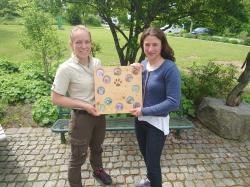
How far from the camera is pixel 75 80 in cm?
313

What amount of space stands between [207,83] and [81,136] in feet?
15.5

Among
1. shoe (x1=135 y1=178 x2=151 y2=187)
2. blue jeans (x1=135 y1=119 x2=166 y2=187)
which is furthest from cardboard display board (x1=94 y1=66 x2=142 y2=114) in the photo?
shoe (x1=135 y1=178 x2=151 y2=187)

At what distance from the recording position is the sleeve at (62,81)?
3.07m

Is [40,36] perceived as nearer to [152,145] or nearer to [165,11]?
[165,11]

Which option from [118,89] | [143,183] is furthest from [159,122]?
[143,183]

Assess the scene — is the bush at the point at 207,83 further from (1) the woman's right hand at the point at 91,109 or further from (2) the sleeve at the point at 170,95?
(1) the woman's right hand at the point at 91,109

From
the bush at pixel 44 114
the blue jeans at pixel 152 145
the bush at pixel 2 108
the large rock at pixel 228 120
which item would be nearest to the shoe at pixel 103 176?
the blue jeans at pixel 152 145

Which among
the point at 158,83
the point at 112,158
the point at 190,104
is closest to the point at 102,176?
the point at 112,158

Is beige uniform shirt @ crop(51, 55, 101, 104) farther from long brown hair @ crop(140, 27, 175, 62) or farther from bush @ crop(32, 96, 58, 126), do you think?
bush @ crop(32, 96, 58, 126)

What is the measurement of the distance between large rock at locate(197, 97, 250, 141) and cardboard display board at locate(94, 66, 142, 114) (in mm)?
3102

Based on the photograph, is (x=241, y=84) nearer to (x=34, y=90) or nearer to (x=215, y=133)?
(x=215, y=133)

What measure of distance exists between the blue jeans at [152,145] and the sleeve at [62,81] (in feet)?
3.21

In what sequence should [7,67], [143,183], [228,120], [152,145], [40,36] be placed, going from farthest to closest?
[7,67]
[40,36]
[228,120]
[143,183]
[152,145]

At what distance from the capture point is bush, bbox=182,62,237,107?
713cm
